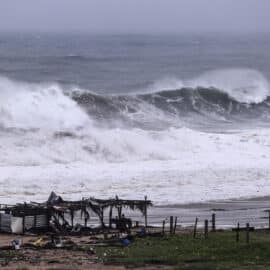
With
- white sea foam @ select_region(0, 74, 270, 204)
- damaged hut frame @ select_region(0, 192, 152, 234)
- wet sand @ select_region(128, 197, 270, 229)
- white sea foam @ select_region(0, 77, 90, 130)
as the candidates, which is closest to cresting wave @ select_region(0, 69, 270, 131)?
white sea foam @ select_region(0, 77, 90, 130)

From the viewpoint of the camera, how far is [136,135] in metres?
48.2

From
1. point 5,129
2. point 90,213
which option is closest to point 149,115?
point 5,129

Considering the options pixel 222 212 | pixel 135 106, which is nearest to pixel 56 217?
pixel 222 212

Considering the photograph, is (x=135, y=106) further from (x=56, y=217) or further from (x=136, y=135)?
(x=56, y=217)

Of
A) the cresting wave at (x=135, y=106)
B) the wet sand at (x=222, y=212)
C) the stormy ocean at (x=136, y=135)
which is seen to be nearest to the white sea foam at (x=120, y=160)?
the stormy ocean at (x=136, y=135)

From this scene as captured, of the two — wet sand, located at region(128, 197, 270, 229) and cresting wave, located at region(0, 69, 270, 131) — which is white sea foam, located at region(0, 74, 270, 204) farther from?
wet sand, located at region(128, 197, 270, 229)

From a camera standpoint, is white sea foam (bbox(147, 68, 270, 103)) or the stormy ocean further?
white sea foam (bbox(147, 68, 270, 103))

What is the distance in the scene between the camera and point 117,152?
44.0m

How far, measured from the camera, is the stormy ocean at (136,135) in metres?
36.6

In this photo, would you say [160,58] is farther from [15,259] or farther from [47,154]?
[15,259]

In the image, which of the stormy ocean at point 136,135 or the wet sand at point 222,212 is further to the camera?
the stormy ocean at point 136,135

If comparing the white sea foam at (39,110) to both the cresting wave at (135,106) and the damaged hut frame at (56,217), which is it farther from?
the damaged hut frame at (56,217)

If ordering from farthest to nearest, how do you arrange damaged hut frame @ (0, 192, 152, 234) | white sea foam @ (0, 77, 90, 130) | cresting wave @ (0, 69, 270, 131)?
cresting wave @ (0, 69, 270, 131)
white sea foam @ (0, 77, 90, 130)
damaged hut frame @ (0, 192, 152, 234)

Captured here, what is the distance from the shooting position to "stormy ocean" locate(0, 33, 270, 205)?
36.6 metres
